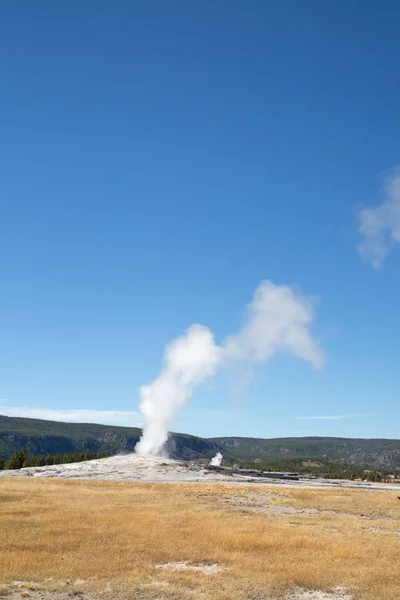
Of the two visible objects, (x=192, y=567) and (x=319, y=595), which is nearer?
(x=319, y=595)

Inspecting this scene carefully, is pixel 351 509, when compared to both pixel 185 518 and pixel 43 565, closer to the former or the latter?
pixel 185 518

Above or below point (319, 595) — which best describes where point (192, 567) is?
below

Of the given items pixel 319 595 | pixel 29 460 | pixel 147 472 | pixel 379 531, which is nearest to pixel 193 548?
pixel 319 595

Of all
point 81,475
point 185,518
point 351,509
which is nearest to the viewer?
point 185,518

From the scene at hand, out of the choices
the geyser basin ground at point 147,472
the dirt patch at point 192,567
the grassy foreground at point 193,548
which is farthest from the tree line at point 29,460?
the dirt patch at point 192,567

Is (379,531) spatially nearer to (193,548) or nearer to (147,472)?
(193,548)

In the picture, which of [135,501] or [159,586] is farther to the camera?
[135,501]

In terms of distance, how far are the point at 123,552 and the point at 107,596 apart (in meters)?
8.56

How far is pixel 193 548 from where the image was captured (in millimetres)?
30625

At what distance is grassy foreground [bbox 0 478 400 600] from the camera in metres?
22.8

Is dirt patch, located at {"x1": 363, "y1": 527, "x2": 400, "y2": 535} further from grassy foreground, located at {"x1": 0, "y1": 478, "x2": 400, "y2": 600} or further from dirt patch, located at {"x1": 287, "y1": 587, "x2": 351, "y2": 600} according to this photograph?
dirt patch, located at {"x1": 287, "y1": 587, "x2": 351, "y2": 600}

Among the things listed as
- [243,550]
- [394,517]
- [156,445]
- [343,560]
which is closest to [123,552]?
[243,550]

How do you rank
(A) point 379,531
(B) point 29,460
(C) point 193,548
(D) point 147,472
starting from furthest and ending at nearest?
(B) point 29,460
(D) point 147,472
(A) point 379,531
(C) point 193,548

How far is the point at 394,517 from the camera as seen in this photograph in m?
52.6
